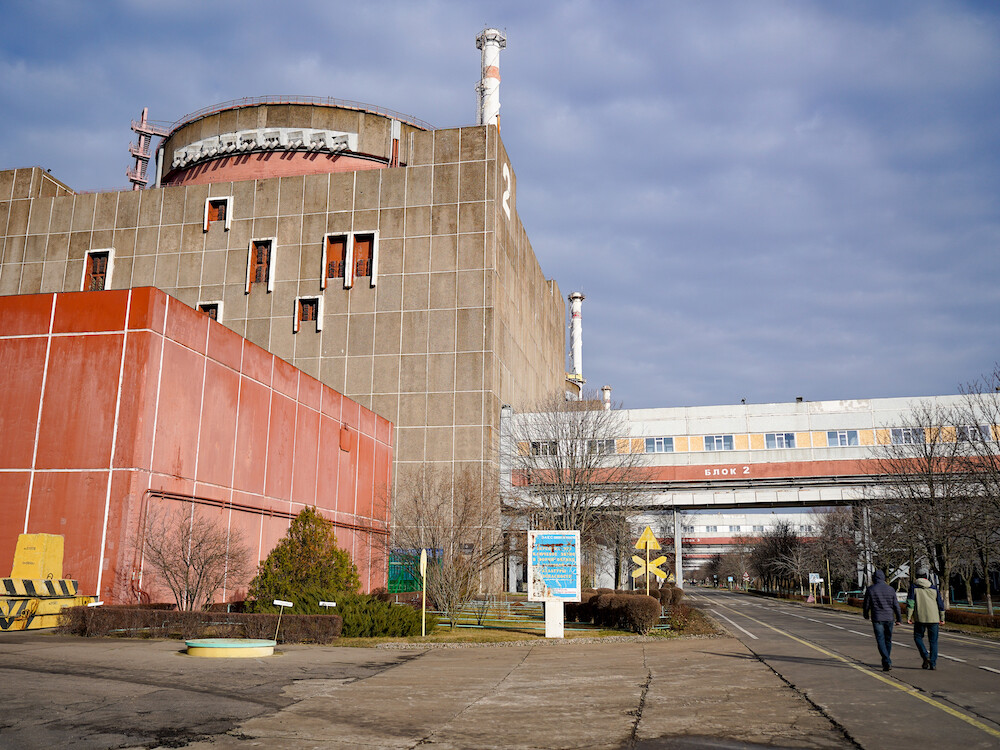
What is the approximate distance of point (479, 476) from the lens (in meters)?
45.7

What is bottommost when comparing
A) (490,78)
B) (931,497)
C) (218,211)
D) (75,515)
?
(75,515)

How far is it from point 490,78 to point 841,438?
38705 mm

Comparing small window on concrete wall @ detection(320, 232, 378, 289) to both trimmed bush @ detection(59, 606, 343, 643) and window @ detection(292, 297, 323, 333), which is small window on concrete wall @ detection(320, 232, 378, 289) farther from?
trimmed bush @ detection(59, 606, 343, 643)

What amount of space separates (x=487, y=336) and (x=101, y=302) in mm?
26868

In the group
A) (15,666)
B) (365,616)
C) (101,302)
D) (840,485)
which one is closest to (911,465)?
(840,485)

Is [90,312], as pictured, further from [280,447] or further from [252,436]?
[280,447]

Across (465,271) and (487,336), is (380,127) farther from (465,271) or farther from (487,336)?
(487,336)

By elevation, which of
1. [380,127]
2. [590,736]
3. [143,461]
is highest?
[380,127]

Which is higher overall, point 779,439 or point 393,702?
point 779,439

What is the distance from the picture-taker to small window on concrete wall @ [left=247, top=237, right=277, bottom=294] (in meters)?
53.8

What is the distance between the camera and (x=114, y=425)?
79.7 ft

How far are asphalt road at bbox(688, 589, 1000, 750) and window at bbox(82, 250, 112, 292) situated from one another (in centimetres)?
5023

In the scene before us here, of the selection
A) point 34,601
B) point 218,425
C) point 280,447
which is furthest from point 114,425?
point 280,447

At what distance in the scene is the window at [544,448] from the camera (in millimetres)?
42325
